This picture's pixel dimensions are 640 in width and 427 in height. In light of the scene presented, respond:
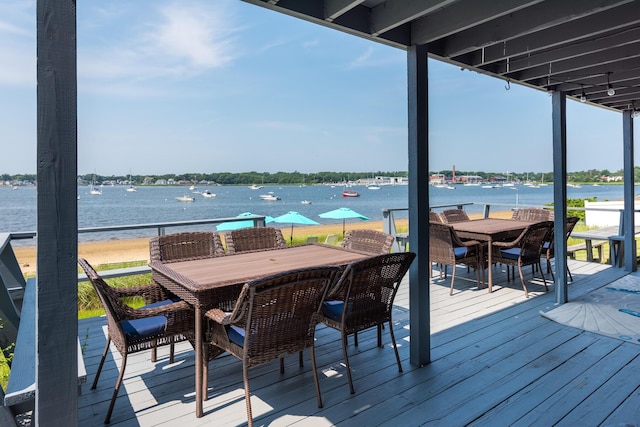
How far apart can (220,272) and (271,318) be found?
70cm

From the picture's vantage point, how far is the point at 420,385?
2.62m

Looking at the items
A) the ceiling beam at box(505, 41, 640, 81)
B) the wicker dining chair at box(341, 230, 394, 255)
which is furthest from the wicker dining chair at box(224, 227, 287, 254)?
the ceiling beam at box(505, 41, 640, 81)

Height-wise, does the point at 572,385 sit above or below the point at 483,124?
below

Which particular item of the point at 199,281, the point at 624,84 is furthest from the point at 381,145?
the point at 199,281

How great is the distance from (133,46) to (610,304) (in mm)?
30339

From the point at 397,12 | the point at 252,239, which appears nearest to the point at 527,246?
the point at 252,239

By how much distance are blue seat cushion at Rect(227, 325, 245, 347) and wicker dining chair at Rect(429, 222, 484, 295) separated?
3.18 meters

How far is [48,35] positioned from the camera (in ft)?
4.21

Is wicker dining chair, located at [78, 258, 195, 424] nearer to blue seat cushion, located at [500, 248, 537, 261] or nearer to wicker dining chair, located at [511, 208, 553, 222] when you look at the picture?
blue seat cushion, located at [500, 248, 537, 261]

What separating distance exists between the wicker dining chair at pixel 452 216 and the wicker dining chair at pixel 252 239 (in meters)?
3.20

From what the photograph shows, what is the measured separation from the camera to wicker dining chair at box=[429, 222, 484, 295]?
4.86 meters

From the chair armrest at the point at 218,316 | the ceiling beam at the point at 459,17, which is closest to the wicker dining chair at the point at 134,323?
the chair armrest at the point at 218,316

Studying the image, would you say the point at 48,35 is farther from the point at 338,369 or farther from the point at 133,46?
the point at 133,46

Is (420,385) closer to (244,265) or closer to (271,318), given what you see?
(271,318)
